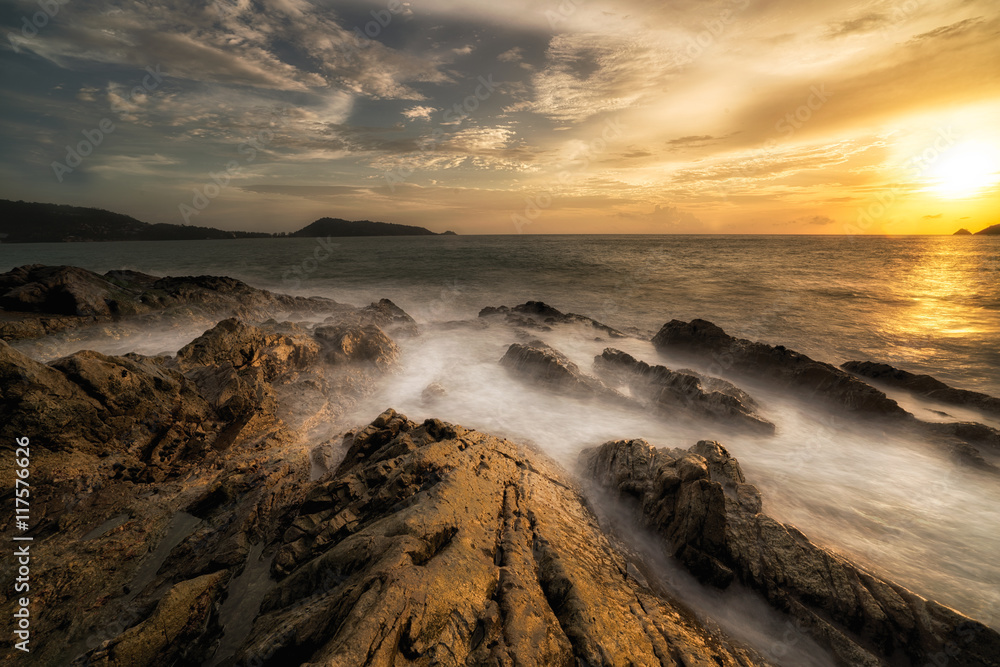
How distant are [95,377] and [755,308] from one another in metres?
35.3

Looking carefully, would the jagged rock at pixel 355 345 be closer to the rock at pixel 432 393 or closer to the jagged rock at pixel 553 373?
the rock at pixel 432 393

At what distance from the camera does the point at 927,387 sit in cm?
1290

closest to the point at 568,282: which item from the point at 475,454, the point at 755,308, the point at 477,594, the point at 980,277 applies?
the point at 755,308

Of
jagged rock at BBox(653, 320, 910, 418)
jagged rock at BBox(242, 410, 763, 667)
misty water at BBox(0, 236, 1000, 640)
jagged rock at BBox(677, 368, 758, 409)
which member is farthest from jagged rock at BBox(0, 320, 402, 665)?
jagged rock at BBox(653, 320, 910, 418)

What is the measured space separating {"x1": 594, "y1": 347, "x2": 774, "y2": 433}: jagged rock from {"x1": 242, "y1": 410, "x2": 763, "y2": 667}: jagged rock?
5830 mm

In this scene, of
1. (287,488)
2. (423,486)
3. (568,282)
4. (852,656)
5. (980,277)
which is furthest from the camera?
(980,277)

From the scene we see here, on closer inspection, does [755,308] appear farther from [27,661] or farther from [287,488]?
[27,661]

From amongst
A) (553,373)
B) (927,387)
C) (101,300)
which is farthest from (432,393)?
(927,387)

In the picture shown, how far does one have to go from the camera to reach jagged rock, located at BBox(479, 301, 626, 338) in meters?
20.2

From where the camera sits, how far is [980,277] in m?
46.7

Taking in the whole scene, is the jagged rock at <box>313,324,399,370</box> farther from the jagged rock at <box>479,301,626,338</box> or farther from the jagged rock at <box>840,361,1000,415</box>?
the jagged rock at <box>840,361,1000,415</box>

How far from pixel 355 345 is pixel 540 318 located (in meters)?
11.5

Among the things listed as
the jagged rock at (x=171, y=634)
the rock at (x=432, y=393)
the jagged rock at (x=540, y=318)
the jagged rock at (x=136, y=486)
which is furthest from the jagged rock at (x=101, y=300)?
the jagged rock at (x=171, y=634)

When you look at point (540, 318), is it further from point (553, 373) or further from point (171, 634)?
point (171, 634)
